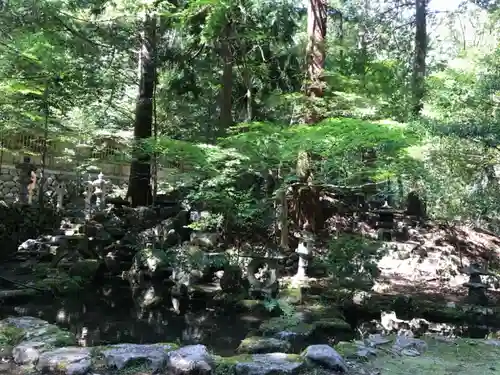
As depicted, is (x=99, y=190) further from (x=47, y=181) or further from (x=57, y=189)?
(x=47, y=181)

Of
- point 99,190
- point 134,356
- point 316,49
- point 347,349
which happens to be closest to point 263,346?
point 347,349

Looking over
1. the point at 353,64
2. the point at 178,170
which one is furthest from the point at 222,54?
the point at 178,170

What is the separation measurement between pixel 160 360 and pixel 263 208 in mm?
5296

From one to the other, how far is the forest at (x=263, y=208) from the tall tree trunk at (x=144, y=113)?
52 mm

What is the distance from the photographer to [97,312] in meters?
7.30

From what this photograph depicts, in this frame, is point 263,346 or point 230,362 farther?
point 263,346

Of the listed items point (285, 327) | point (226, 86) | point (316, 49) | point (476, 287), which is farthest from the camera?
point (226, 86)

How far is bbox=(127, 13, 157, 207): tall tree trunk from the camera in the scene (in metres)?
12.8

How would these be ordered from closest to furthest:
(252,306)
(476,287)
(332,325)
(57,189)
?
(332,325) → (252,306) → (476,287) → (57,189)

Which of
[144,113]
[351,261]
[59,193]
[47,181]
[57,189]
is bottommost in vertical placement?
[351,261]

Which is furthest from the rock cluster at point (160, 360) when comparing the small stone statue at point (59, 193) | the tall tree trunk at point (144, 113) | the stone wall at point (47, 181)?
the small stone statue at point (59, 193)

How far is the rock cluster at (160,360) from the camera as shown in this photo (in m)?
4.16

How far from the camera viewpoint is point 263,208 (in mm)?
9391

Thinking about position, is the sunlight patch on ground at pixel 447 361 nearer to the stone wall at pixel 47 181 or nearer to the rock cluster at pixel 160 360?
the rock cluster at pixel 160 360
